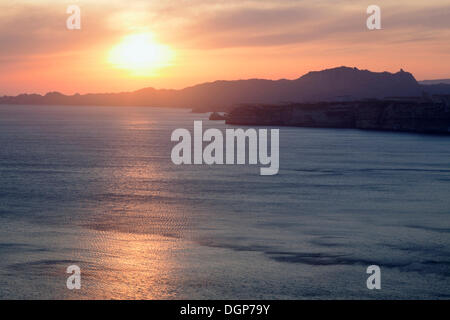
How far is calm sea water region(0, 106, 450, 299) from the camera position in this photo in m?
16.5

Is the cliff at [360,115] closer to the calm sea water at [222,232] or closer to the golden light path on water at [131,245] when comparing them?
the calm sea water at [222,232]

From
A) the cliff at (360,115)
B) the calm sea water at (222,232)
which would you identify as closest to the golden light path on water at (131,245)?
the calm sea water at (222,232)

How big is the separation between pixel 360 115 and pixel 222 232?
298ft

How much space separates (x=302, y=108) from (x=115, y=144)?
52.6 m

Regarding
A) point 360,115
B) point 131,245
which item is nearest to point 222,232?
point 131,245

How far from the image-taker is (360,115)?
110062 mm

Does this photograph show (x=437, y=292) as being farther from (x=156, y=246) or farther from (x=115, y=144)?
(x=115, y=144)

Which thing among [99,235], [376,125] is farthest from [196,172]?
[376,125]

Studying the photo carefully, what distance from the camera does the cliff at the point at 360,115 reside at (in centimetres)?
9856

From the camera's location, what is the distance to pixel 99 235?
22.2 meters

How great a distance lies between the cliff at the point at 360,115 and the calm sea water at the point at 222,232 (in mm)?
56138

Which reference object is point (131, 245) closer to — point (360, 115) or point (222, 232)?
point (222, 232)

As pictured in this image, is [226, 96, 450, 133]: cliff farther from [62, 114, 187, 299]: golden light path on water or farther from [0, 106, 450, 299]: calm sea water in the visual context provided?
[62, 114, 187, 299]: golden light path on water

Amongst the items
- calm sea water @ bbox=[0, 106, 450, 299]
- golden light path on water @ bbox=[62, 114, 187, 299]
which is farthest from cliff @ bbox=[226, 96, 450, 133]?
golden light path on water @ bbox=[62, 114, 187, 299]
